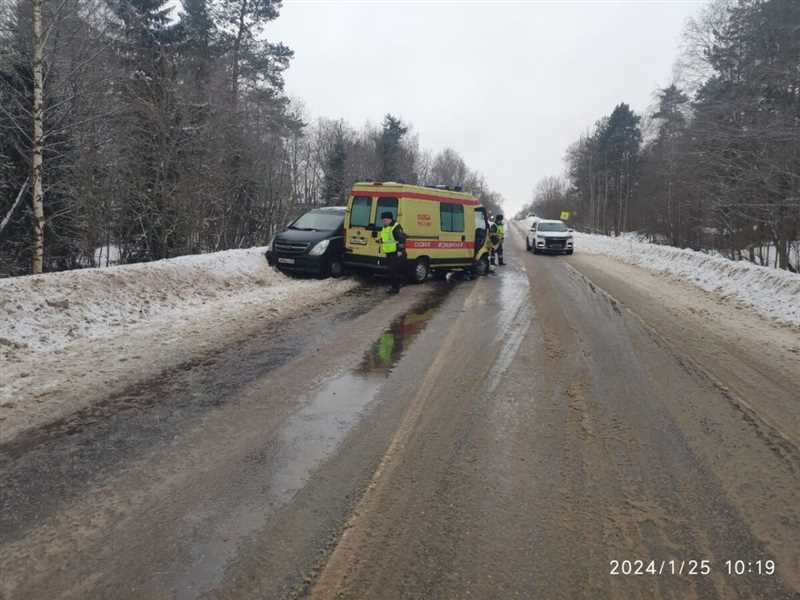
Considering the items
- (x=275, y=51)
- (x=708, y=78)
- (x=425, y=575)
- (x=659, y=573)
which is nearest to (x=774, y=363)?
(x=659, y=573)

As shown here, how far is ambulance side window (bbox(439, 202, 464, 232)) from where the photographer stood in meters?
14.1

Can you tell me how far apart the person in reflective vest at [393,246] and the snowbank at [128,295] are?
1272 mm

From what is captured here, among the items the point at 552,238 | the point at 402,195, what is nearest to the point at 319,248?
the point at 402,195

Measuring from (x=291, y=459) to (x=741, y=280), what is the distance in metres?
13.2

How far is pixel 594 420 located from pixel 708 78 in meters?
27.8

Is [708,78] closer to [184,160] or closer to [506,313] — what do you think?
[506,313]

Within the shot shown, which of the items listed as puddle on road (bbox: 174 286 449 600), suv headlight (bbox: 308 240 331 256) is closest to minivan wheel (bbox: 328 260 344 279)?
suv headlight (bbox: 308 240 331 256)

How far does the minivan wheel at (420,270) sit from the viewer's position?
1350cm

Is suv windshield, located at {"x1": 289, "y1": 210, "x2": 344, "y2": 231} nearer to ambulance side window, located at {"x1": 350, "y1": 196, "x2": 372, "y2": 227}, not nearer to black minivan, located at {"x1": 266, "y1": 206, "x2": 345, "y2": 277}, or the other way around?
black minivan, located at {"x1": 266, "y1": 206, "x2": 345, "y2": 277}

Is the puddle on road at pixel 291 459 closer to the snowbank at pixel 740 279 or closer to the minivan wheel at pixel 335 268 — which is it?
the minivan wheel at pixel 335 268

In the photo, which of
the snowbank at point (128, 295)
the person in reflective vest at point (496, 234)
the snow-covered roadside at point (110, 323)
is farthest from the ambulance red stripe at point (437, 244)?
the snow-covered roadside at point (110, 323)

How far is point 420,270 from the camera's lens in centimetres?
1365

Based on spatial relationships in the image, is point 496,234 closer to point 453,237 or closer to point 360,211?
point 453,237

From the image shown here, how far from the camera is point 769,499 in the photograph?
3.26 meters
